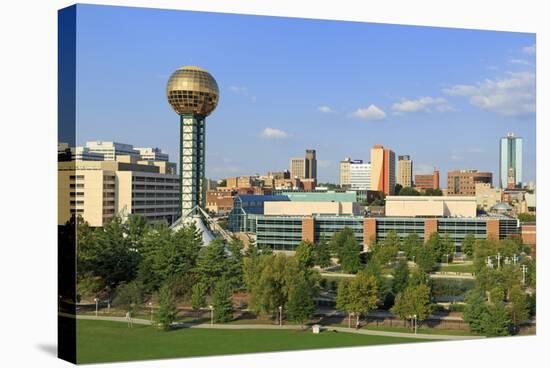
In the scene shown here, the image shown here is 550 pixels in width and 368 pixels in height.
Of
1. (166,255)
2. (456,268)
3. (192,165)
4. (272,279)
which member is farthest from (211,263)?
(456,268)

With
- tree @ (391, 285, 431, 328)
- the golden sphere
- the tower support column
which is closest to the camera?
the golden sphere

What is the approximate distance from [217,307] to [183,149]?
4.42 meters

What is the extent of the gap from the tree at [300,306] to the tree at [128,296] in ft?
9.94

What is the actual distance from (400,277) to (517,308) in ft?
8.38

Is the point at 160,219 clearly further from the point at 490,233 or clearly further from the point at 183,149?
the point at 490,233

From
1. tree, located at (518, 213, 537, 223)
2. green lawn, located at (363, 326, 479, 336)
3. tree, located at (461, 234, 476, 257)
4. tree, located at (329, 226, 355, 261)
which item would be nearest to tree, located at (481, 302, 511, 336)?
green lawn, located at (363, 326, 479, 336)

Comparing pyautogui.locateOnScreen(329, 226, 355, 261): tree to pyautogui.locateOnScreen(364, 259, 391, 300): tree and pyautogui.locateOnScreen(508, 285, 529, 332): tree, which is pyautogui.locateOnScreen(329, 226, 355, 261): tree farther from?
pyautogui.locateOnScreen(508, 285, 529, 332): tree

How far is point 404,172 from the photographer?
2205 centimetres

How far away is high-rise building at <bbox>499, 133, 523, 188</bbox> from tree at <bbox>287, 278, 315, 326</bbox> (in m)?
5.73

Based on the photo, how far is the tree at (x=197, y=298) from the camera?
747 inches

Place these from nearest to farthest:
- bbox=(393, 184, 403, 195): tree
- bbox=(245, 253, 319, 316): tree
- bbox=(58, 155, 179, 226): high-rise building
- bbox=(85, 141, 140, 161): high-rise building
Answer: bbox=(58, 155, 179, 226): high-rise building, bbox=(85, 141, 140, 161): high-rise building, bbox=(245, 253, 319, 316): tree, bbox=(393, 184, 403, 195): tree

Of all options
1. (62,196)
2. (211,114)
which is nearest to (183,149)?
(211,114)

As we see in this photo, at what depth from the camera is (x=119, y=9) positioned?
1681 cm

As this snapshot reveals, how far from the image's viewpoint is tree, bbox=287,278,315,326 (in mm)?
18969
